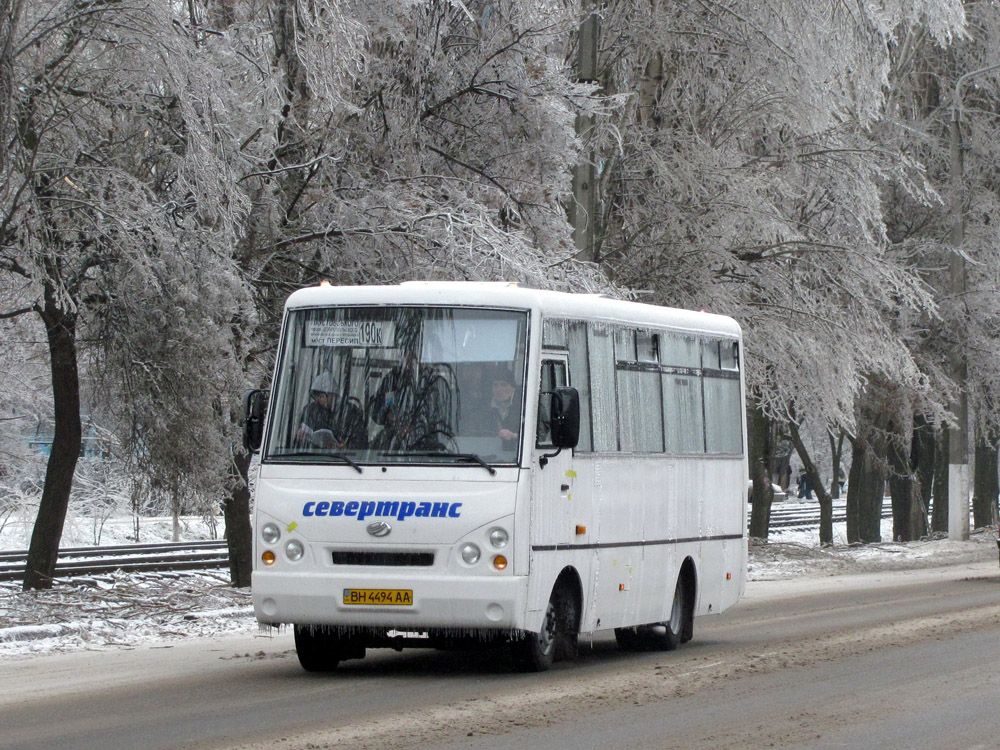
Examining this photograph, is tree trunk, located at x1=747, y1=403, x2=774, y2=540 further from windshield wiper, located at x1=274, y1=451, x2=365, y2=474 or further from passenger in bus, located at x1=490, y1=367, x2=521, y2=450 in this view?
windshield wiper, located at x1=274, y1=451, x2=365, y2=474

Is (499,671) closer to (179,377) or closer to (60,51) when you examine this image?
(179,377)

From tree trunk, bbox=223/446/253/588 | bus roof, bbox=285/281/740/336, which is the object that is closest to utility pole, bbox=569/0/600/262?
tree trunk, bbox=223/446/253/588

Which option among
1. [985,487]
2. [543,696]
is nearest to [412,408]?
[543,696]

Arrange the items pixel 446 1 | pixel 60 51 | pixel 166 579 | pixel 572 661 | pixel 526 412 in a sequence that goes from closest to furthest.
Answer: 1. pixel 526 412
2. pixel 572 661
3. pixel 60 51
4. pixel 446 1
5. pixel 166 579

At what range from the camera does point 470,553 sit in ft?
38.8

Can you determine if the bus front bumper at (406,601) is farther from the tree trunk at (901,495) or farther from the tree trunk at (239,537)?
the tree trunk at (901,495)

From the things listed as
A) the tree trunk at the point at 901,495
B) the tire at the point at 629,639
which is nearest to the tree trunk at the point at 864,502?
the tree trunk at the point at 901,495

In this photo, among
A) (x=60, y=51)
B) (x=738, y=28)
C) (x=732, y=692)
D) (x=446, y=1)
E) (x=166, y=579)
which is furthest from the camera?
(x=738, y=28)

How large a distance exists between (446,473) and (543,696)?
181 centimetres

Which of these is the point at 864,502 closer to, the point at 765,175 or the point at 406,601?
the point at 765,175

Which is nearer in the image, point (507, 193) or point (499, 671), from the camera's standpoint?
point (499, 671)

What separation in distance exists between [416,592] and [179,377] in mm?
6807

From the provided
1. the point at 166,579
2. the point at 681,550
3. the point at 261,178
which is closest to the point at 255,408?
the point at 681,550

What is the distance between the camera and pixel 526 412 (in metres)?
12.2
